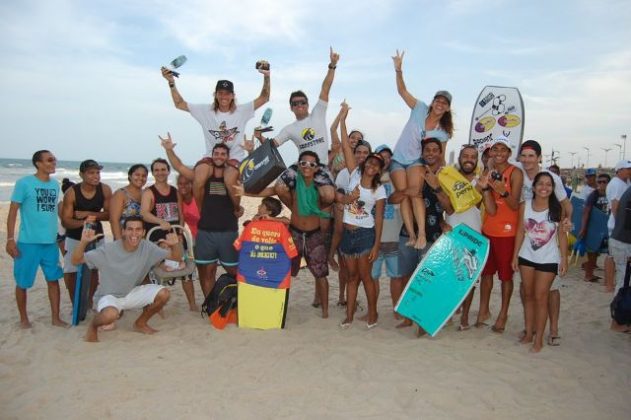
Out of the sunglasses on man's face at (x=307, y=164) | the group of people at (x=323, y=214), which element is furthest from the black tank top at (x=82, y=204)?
the sunglasses on man's face at (x=307, y=164)

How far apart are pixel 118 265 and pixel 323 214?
2.21 m

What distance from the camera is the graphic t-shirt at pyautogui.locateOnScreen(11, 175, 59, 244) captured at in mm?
5129

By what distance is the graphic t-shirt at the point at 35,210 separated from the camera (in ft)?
16.8

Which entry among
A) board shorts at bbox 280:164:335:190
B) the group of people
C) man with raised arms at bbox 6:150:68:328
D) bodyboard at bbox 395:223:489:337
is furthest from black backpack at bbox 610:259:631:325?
man with raised arms at bbox 6:150:68:328

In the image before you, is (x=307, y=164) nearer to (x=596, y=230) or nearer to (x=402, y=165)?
(x=402, y=165)

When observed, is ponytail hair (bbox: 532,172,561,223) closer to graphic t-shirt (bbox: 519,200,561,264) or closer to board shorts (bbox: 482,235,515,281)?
graphic t-shirt (bbox: 519,200,561,264)

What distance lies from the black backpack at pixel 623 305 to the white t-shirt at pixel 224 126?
4.45m

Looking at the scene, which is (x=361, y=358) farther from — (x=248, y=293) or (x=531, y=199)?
(x=531, y=199)

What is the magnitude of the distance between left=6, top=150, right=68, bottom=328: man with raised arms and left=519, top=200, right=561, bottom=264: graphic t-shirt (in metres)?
4.96

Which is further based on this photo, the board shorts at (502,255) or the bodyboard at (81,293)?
the bodyboard at (81,293)

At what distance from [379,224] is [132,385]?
2.81 meters

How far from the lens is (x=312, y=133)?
228 inches

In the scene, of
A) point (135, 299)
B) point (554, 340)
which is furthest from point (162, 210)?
point (554, 340)

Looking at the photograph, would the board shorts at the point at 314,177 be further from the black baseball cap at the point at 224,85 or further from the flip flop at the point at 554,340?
the flip flop at the point at 554,340
